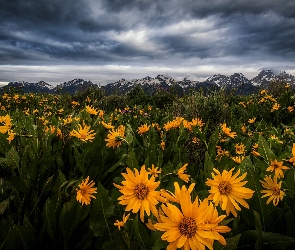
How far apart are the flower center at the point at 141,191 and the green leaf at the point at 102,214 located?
1.42 feet

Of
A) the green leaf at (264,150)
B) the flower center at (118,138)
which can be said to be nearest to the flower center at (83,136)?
the flower center at (118,138)

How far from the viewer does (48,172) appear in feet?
7.23

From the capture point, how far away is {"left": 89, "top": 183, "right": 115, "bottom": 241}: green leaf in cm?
136

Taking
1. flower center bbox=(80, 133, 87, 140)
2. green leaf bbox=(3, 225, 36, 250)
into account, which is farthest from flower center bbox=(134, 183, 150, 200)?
flower center bbox=(80, 133, 87, 140)

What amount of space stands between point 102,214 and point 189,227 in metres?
0.73

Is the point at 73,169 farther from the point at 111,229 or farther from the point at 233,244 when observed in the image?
the point at 233,244

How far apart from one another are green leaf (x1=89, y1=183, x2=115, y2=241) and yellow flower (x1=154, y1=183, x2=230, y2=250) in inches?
26.5

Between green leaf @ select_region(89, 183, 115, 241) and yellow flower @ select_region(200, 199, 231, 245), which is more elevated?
yellow flower @ select_region(200, 199, 231, 245)

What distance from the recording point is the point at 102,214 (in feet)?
4.47

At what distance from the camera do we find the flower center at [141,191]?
96 centimetres

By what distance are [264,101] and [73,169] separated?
5.42 metres

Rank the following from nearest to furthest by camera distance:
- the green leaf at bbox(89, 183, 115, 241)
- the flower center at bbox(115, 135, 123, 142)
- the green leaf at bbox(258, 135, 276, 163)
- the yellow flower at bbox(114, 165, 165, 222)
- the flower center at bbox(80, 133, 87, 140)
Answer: the yellow flower at bbox(114, 165, 165, 222) → the green leaf at bbox(89, 183, 115, 241) → the green leaf at bbox(258, 135, 276, 163) → the flower center at bbox(115, 135, 123, 142) → the flower center at bbox(80, 133, 87, 140)

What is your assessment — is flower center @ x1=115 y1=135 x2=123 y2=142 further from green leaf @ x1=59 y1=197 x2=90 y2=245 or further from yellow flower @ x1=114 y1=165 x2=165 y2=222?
yellow flower @ x1=114 y1=165 x2=165 y2=222

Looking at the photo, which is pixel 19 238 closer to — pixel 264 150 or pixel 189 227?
pixel 189 227
